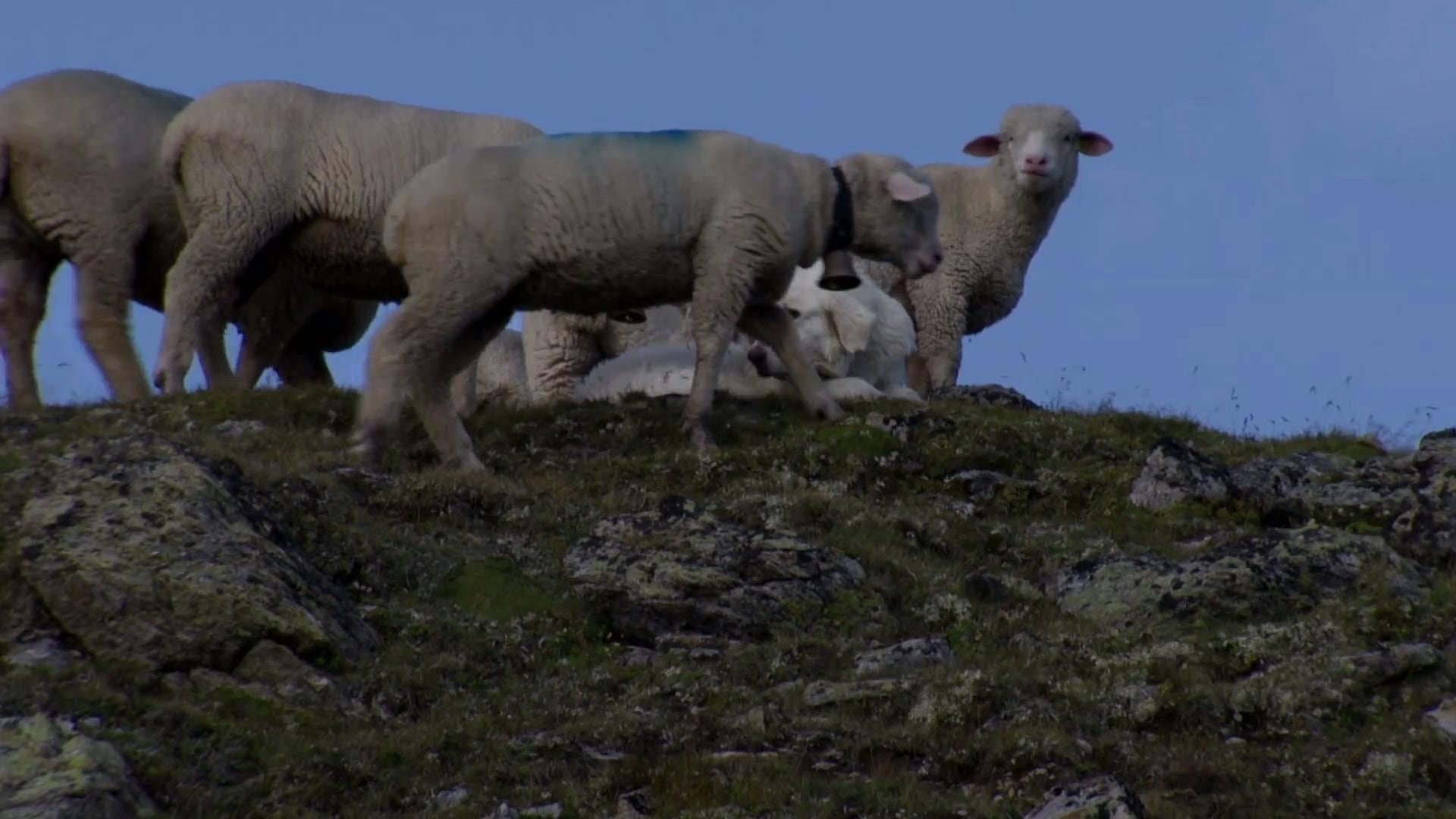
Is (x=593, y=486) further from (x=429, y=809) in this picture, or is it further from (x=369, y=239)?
(x=429, y=809)

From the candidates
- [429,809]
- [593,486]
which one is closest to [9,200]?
[593,486]

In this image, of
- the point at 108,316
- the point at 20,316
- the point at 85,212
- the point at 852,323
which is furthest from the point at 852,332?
the point at 20,316

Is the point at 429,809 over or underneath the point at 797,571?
underneath

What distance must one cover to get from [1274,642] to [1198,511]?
3.11 m

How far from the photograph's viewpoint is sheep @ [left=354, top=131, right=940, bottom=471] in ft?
46.2

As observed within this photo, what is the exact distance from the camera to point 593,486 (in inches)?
538

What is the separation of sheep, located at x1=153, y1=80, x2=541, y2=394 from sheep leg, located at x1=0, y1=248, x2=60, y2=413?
1.38 m

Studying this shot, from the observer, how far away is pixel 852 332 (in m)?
18.0

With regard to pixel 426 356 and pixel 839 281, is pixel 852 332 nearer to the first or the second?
pixel 839 281

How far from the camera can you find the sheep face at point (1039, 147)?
19.7 meters

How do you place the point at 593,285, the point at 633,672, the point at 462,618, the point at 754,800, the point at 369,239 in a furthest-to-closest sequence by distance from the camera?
the point at 369,239
the point at 593,285
the point at 462,618
the point at 633,672
the point at 754,800

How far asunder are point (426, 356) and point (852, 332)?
479 cm

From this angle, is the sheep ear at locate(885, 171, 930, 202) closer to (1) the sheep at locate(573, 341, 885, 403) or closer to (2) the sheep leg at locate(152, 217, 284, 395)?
(1) the sheep at locate(573, 341, 885, 403)

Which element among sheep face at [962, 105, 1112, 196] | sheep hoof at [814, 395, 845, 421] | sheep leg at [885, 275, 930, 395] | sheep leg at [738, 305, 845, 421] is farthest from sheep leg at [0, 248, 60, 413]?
sheep face at [962, 105, 1112, 196]
